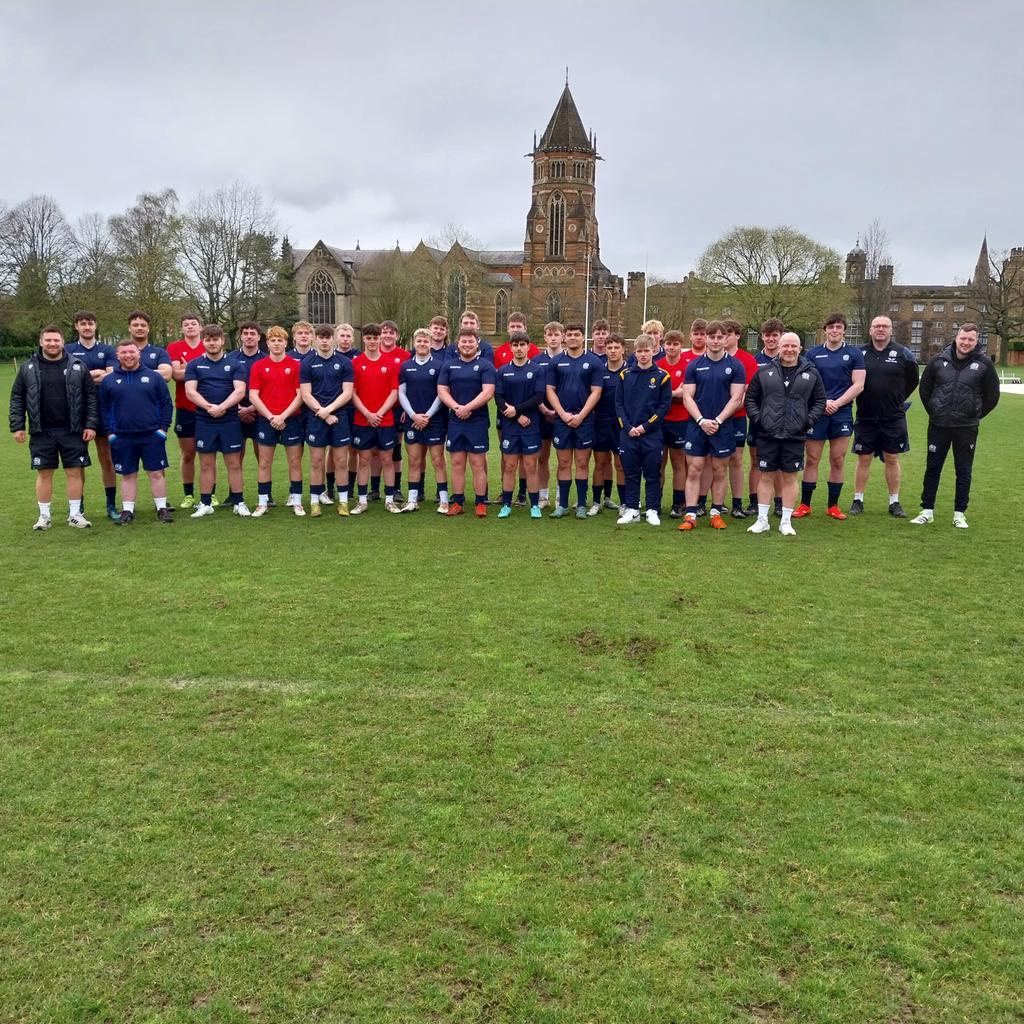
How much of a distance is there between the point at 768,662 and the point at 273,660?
3039mm

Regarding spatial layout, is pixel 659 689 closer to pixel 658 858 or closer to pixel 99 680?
pixel 658 858

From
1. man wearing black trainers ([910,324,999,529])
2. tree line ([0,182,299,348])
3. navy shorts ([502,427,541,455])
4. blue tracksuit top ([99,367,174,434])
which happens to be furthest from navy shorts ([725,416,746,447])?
tree line ([0,182,299,348])

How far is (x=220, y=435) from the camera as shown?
899cm

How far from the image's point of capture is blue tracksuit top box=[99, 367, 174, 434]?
8.30 m

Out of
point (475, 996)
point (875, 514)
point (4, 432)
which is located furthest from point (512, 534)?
point (4, 432)

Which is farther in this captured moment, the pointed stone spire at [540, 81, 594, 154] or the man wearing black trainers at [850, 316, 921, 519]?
the pointed stone spire at [540, 81, 594, 154]

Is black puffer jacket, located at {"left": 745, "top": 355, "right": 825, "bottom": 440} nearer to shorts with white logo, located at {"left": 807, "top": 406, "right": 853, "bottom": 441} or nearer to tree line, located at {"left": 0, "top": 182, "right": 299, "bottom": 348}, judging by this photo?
shorts with white logo, located at {"left": 807, "top": 406, "right": 853, "bottom": 441}

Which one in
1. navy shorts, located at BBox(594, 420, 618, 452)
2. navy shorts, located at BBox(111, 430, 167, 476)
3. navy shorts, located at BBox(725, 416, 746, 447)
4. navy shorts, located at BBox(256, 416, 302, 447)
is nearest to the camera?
navy shorts, located at BBox(111, 430, 167, 476)

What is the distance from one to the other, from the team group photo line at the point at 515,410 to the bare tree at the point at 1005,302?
63.5 meters

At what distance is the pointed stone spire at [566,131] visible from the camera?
7862 centimetres

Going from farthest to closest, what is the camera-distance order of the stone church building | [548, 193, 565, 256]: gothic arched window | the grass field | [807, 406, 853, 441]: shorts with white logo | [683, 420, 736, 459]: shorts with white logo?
[548, 193, 565, 256]: gothic arched window, the stone church building, [807, 406, 853, 441]: shorts with white logo, [683, 420, 736, 459]: shorts with white logo, the grass field

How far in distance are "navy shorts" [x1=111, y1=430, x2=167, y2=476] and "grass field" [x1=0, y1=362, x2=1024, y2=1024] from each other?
249 centimetres

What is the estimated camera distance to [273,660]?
4848 mm

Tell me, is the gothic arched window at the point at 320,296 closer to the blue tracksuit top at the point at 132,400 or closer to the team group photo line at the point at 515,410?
the team group photo line at the point at 515,410
